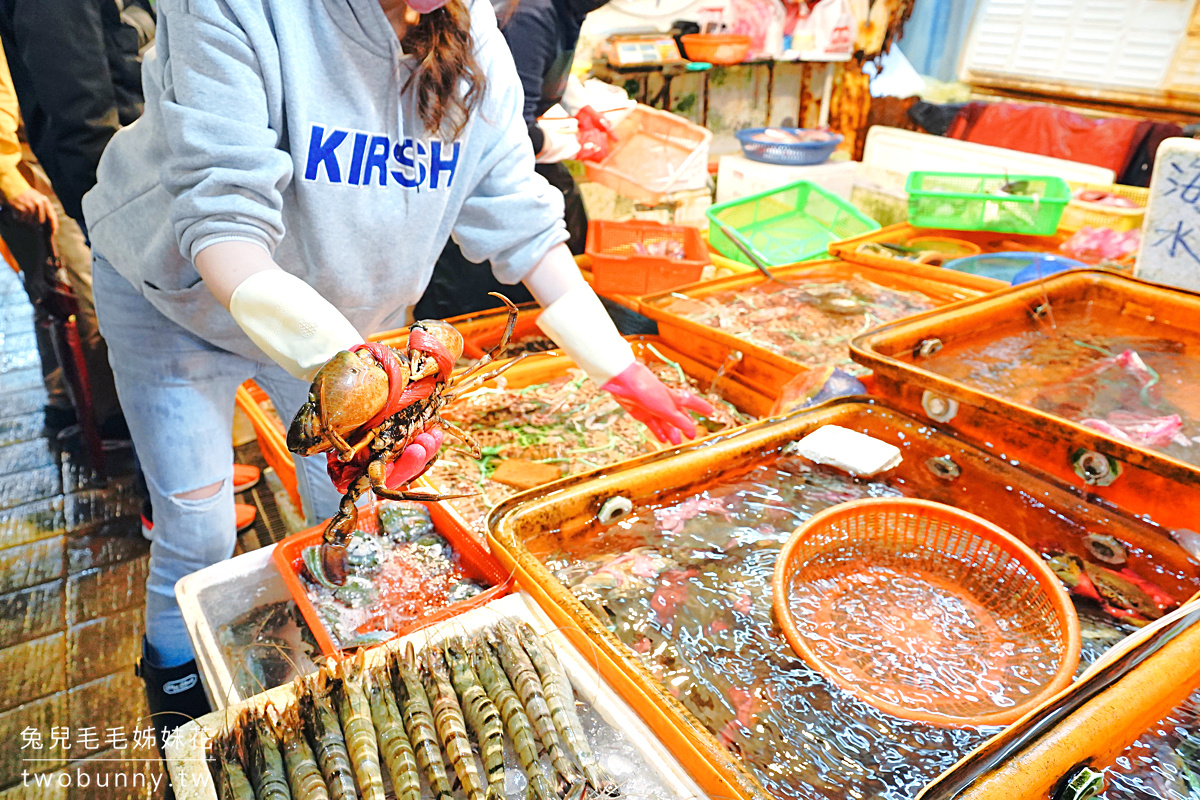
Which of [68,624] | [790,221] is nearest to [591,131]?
[790,221]

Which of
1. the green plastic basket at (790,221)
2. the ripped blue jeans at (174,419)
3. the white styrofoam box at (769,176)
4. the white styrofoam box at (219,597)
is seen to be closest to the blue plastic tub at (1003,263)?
the green plastic basket at (790,221)

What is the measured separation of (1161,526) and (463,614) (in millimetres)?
1519

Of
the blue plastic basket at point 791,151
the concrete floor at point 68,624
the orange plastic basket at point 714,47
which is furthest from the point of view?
the orange plastic basket at point 714,47

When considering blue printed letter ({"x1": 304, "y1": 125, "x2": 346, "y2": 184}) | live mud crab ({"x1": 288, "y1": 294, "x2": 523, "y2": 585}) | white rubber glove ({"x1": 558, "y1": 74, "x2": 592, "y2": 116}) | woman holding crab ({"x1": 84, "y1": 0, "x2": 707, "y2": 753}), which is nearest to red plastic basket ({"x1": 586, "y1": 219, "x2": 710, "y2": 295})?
white rubber glove ({"x1": 558, "y1": 74, "x2": 592, "y2": 116})

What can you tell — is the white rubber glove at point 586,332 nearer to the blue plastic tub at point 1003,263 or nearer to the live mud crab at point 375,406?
the live mud crab at point 375,406

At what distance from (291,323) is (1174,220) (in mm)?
2963

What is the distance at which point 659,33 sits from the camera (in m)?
5.67

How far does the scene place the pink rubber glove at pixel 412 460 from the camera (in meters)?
1.24

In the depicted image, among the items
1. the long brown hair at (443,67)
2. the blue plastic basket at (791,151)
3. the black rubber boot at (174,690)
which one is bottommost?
the black rubber boot at (174,690)

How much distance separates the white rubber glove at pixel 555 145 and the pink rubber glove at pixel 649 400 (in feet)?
5.77

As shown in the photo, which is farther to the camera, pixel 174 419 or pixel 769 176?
pixel 769 176

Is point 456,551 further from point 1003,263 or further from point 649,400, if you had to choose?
point 1003,263

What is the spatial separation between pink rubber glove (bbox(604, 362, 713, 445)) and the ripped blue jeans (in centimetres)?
88

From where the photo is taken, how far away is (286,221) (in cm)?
157
